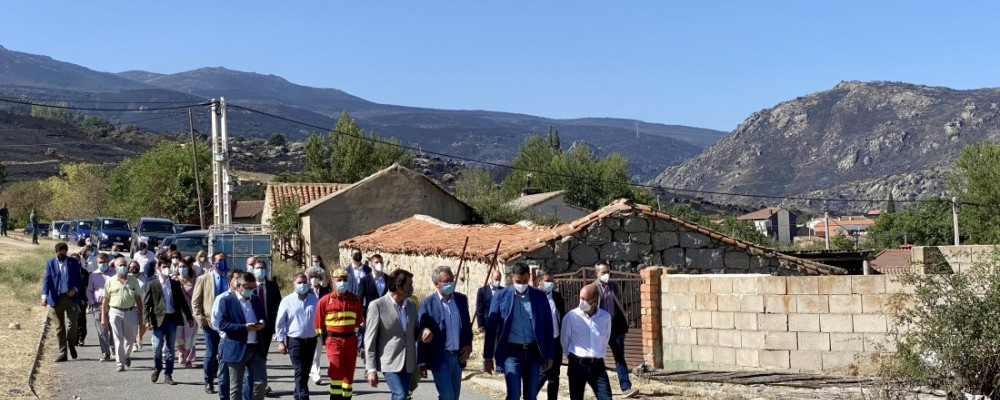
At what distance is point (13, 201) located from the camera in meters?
82.0

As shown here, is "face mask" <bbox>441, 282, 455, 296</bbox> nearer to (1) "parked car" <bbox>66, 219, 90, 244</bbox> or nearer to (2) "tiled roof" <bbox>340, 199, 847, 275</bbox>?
(2) "tiled roof" <bbox>340, 199, 847, 275</bbox>

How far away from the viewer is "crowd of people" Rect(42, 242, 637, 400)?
1075cm

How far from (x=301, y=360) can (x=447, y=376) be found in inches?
100

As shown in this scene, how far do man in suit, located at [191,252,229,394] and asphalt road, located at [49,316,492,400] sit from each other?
0.28m

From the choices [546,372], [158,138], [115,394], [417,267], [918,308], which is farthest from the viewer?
[158,138]

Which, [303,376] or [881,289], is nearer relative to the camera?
[303,376]

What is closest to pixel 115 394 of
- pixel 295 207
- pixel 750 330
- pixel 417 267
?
pixel 750 330

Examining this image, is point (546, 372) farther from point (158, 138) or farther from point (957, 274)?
point (158, 138)

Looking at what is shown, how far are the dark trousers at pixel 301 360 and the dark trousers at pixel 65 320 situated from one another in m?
6.07

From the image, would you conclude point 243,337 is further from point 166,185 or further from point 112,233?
point 166,185

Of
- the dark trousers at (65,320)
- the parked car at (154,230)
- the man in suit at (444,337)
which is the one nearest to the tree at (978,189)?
the parked car at (154,230)

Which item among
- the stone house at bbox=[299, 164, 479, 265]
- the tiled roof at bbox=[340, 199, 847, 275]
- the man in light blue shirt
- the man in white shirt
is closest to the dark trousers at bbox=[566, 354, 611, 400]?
the man in white shirt

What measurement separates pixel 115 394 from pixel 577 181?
84.0 metres

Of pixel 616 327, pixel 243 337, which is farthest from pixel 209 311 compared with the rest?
pixel 616 327
